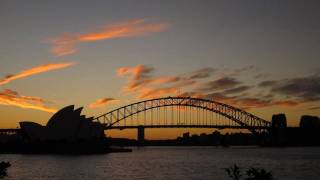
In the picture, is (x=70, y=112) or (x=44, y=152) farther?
(x=44, y=152)

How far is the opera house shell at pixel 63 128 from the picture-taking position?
112 metres

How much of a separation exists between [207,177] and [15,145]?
279ft

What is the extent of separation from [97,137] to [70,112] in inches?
903

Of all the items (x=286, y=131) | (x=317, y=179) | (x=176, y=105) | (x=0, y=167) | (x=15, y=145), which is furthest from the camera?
(x=286, y=131)

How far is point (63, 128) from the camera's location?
115 m

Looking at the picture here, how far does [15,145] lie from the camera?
128 metres

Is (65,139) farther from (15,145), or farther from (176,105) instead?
(176,105)

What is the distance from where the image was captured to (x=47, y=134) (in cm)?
11831

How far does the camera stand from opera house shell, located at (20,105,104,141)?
368ft

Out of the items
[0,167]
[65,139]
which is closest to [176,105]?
[65,139]

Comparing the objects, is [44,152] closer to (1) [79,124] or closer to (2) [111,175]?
(1) [79,124]

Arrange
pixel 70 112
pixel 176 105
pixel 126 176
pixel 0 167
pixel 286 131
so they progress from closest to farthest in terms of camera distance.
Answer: pixel 0 167 → pixel 126 176 → pixel 70 112 → pixel 176 105 → pixel 286 131

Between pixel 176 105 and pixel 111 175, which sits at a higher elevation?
pixel 176 105

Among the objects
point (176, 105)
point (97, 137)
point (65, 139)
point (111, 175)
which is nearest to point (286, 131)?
point (176, 105)
